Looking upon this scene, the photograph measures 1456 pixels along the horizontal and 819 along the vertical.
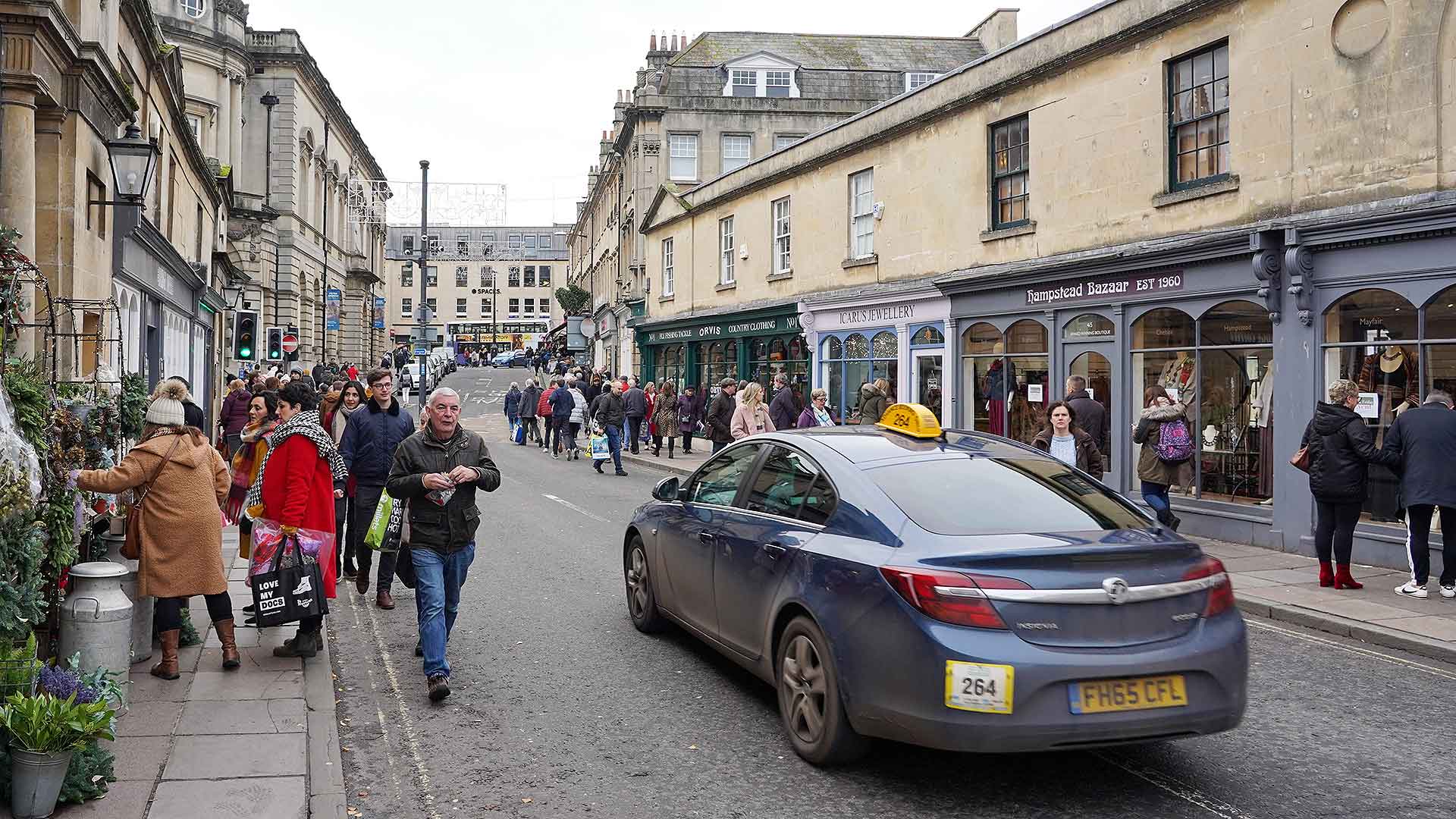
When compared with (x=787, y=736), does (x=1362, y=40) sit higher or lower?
higher

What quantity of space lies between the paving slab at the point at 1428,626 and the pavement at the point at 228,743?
7.26 meters

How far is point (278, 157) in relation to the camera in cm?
4756

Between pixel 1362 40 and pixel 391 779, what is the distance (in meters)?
11.6

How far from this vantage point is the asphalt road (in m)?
4.74

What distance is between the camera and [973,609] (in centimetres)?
454

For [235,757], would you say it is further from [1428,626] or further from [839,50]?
[839,50]

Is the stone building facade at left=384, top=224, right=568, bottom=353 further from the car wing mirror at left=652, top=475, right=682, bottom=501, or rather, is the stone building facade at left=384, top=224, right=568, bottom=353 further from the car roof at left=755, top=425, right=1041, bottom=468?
the car roof at left=755, top=425, right=1041, bottom=468

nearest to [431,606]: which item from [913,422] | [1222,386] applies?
[913,422]

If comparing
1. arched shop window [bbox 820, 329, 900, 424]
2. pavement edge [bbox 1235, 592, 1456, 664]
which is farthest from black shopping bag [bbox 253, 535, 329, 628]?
arched shop window [bbox 820, 329, 900, 424]

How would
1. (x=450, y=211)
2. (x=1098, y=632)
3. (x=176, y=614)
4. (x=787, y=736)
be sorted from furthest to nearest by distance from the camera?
1. (x=450, y=211)
2. (x=176, y=614)
3. (x=787, y=736)
4. (x=1098, y=632)

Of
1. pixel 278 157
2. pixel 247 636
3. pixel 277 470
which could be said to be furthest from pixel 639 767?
pixel 278 157

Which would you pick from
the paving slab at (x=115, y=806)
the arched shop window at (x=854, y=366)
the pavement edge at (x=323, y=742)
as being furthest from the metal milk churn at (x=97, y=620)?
the arched shop window at (x=854, y=366)

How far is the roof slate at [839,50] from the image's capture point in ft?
145

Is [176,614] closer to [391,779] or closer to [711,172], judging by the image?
[391,779]
